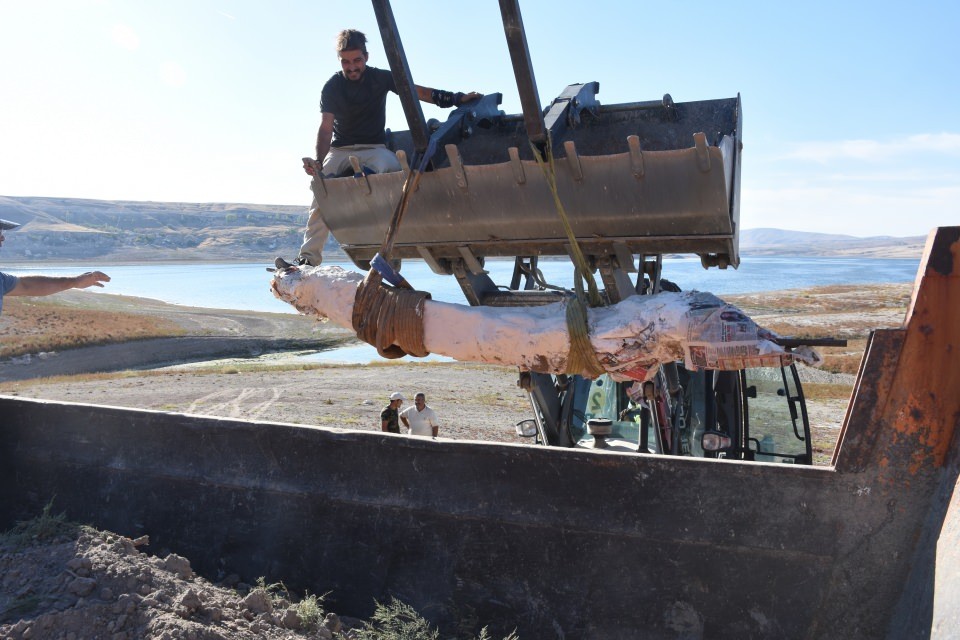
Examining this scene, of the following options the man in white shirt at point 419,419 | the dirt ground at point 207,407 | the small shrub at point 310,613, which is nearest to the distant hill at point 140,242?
the dirt ground at point 207,407

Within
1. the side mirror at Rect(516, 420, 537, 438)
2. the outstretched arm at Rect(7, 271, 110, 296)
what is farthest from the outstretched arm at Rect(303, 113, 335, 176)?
the side mirror at Rect(516, 420, 537, 438)

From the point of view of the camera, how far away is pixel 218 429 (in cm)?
419

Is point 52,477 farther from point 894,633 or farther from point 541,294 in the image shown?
point 894,633

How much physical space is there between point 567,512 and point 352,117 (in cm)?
263

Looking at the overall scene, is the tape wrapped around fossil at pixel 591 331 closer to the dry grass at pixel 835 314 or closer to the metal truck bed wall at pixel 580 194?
the metal truck bed wall at pixel 580 194

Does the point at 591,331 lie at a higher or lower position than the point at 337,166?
lower

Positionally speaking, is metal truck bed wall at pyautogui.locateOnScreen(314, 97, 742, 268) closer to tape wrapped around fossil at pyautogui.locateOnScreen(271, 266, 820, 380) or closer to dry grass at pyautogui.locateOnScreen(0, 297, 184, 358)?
tape wrapped around fossil at pyautogui.locateOnScreen(271, 266, 820, 380)

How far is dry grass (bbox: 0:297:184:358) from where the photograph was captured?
29.4 metres

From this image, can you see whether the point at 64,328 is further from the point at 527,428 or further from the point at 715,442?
the point at 715,442

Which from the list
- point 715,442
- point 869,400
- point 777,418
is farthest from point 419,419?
point 869,400

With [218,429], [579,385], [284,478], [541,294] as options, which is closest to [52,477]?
[218,429]

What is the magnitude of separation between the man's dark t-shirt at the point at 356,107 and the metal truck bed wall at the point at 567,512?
1.81 m

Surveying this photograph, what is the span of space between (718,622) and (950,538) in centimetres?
95

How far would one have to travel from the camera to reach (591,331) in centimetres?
340
